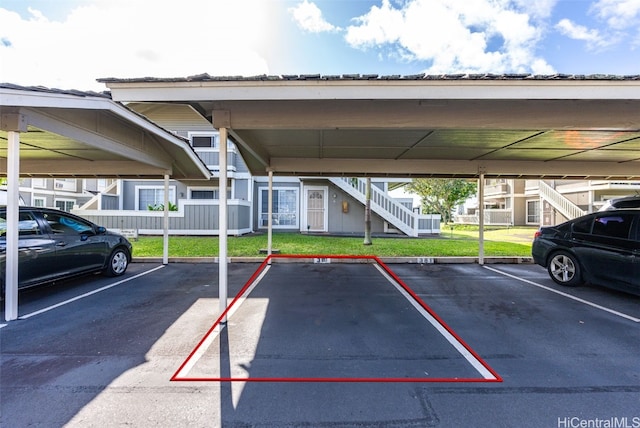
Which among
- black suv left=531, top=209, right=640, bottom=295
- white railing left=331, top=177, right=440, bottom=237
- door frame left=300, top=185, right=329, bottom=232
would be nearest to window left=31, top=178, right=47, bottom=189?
door frame left=300, top=185, right=329, bottom=232

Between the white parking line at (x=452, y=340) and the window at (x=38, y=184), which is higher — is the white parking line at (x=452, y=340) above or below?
below

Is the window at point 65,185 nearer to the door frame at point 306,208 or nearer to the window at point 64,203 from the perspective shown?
the window at point 64,203

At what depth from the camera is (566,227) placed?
6.07 m

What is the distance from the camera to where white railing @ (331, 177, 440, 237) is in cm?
1467

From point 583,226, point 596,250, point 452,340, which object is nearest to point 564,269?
point 596,250

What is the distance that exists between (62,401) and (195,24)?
9.83m

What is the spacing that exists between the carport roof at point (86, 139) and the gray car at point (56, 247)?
5.02 ft

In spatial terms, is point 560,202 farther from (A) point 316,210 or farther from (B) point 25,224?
(B) point 25,224

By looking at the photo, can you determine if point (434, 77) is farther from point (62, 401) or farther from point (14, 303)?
point (14, 303)

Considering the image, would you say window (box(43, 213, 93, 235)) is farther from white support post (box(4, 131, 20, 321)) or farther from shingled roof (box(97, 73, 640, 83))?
shingled roof (box(97, 73, 640, 83))

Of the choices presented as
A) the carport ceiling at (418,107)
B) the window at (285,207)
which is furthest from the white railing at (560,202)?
the window at (285,207)

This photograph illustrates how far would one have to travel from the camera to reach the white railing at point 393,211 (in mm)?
14672

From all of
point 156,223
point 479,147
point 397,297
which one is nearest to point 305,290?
point 397,297

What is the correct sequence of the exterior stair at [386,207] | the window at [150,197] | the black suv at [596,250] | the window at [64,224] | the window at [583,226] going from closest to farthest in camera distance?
the black suv at [596,250]
the window at [64,224]
the window at [583,226]
the exterior stair at [386,207]
the window at [150,197]
